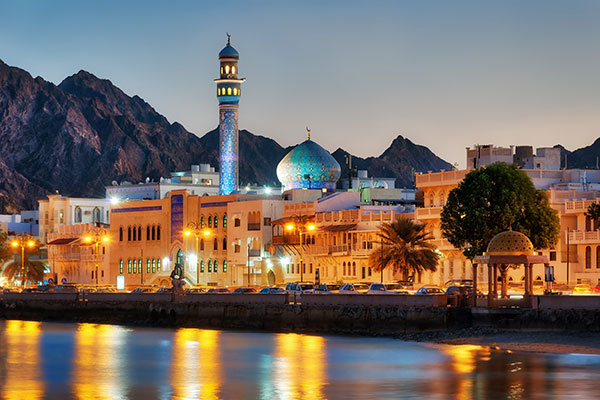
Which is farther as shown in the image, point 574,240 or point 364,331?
point 574,240

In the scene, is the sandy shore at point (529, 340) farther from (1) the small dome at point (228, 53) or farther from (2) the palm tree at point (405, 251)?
(1) the small dome at point (228, 53)

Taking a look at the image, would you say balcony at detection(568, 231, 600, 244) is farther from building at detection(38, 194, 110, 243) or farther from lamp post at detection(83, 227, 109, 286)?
building at detection(38, 194, 110, 243)

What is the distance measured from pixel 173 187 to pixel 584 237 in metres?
86.9

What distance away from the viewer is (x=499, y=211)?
80000mm

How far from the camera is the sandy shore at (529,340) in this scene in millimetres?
54781

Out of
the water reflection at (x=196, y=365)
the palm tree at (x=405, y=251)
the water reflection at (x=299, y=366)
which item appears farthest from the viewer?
the palm tree at (x=405, y=251)

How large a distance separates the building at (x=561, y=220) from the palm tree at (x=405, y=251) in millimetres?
4111

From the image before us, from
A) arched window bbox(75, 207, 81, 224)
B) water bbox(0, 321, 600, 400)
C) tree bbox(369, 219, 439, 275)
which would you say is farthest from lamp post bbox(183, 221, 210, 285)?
water bbox(0, 321, 600, 400)

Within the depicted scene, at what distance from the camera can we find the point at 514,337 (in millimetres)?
58531

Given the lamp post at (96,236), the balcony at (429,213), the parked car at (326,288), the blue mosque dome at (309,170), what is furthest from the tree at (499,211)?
the lamp post at (96,236)

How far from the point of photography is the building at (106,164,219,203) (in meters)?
160

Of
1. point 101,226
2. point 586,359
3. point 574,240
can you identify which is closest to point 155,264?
point 101,226

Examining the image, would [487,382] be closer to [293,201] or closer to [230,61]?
[293,201]

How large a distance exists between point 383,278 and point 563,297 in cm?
3668
